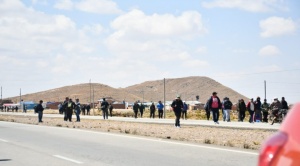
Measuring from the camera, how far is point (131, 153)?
13266 millimetres

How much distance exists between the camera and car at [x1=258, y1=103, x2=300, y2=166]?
2.97 meters

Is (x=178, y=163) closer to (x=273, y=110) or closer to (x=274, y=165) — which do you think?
(x=274, y=165)

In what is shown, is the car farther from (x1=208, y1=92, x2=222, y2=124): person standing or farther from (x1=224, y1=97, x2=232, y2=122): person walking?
(x1=224, y1=97, x2=232, y2=122): person walking

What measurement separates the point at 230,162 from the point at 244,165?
1.92 feet

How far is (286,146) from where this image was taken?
304 centimetres

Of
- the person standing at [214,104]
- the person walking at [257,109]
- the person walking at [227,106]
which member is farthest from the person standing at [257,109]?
the person standing at [214,104]

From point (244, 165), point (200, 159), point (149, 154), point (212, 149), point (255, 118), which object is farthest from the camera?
point (255, 118)

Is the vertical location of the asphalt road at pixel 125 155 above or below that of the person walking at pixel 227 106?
below

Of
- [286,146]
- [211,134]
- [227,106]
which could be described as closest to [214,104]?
[227,106]

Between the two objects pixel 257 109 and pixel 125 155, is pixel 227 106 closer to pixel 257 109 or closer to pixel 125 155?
pixel 257 109

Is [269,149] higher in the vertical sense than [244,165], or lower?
higher

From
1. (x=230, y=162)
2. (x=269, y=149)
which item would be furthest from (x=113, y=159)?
(x=269, y=149)

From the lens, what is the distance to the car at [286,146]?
297 cm

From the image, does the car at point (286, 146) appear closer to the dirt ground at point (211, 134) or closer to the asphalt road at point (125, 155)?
the asphalt road at point (125, 155)
